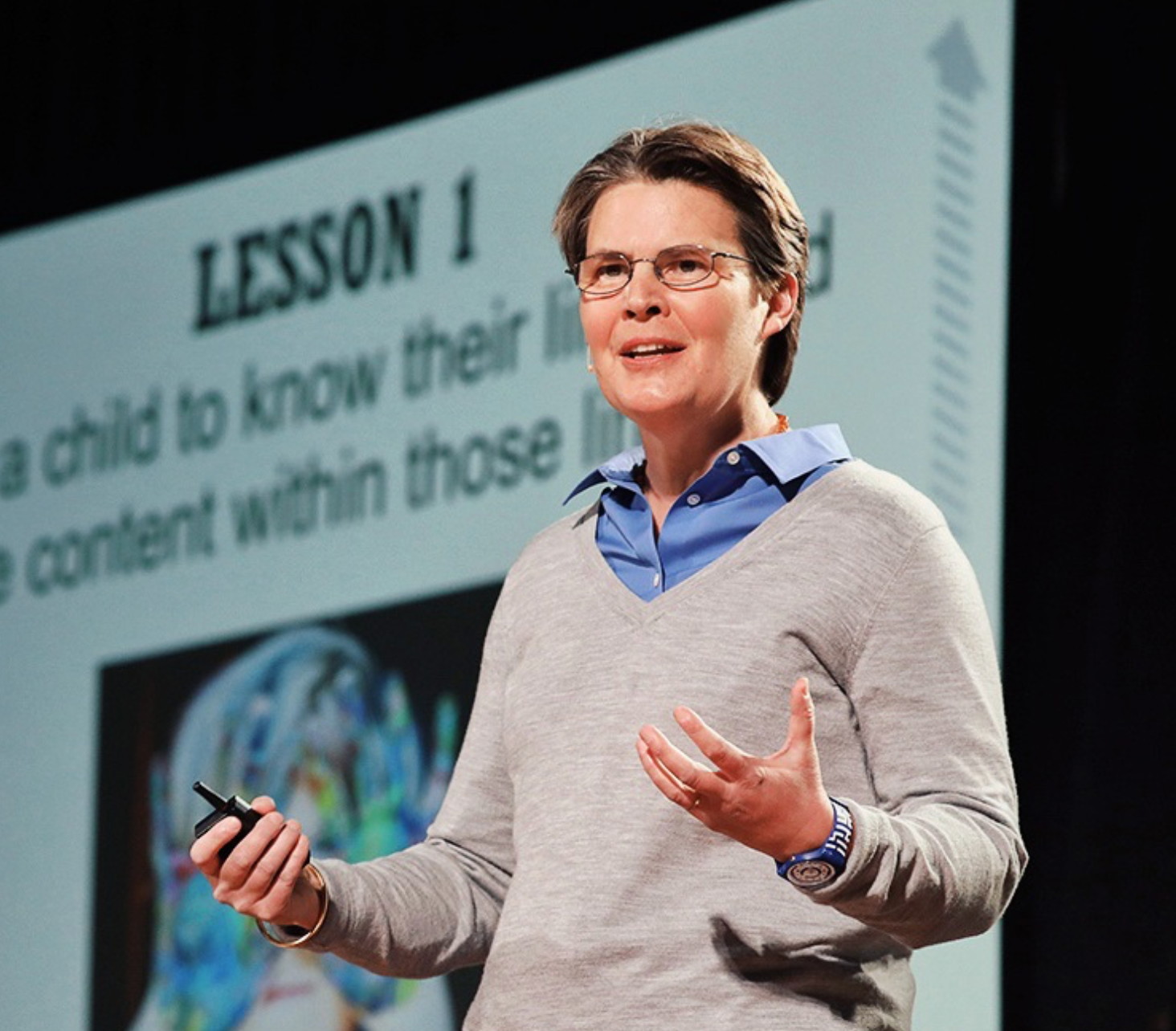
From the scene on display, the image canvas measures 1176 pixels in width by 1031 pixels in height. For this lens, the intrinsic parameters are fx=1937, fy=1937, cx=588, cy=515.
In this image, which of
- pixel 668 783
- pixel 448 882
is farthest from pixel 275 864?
pixel 668 783

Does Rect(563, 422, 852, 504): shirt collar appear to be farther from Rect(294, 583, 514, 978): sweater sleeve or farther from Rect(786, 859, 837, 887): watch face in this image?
Rect(786, 859, 837, 887): watch face

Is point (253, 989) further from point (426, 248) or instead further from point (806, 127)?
point (806, 127)

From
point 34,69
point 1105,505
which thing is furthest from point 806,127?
point 34,69

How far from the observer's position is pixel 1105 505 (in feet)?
9.42

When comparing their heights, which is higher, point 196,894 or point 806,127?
point 806,127

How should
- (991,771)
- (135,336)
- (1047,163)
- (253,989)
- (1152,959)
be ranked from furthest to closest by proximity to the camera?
1. (135,336)
2. (253,989)
3. (1047,163)
4. (1152,959)
5. (991,771)

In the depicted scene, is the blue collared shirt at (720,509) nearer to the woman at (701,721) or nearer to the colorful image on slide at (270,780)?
the woman at (701,721)

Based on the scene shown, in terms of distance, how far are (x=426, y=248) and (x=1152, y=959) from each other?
5.79 feet

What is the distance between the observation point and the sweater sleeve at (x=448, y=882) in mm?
1636

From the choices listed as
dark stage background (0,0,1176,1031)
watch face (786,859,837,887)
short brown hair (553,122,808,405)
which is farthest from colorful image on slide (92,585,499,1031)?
watch face (786,859,837,887)

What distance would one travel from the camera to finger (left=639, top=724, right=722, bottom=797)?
4.19 feet

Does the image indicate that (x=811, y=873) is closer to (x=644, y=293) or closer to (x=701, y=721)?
(x=701, y=721)

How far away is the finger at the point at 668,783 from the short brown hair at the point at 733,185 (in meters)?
0.55

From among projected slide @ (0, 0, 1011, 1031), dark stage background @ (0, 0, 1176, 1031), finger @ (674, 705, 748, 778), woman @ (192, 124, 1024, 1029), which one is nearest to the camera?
finger @ (674, 705, 748, 778)
